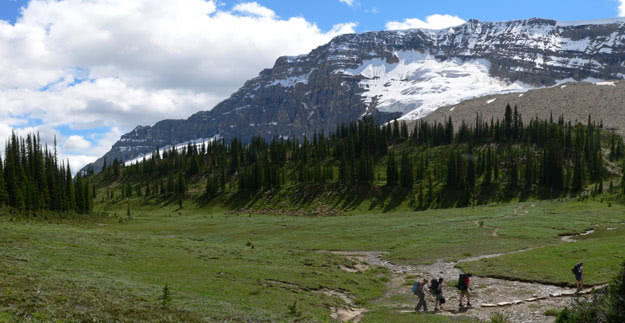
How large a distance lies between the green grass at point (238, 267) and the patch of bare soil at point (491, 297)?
1477mm

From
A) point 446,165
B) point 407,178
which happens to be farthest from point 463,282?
point 446,165

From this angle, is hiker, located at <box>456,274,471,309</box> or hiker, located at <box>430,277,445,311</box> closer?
hiker, located at <box>456,274,471,309</box>

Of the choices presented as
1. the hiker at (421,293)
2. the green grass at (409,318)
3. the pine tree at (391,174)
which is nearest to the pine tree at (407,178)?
the pine tree at (391,174)

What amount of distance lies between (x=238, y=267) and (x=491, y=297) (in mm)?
19152

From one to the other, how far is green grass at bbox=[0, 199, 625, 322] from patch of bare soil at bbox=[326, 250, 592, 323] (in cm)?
148

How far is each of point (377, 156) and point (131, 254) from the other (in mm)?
145643

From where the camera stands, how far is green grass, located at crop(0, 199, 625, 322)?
2086cm

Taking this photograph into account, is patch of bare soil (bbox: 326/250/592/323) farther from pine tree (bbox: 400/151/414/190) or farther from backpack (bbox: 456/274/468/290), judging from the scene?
pine tree (bbox: 400/151/414/190)

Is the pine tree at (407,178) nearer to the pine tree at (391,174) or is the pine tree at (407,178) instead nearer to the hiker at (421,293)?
the pine tree at (391,174)

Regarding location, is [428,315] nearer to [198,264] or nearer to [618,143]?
[198,264]

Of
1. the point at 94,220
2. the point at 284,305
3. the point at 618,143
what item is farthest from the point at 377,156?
the point at 284,305

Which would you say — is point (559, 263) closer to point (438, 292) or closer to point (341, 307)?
point (438, 292)

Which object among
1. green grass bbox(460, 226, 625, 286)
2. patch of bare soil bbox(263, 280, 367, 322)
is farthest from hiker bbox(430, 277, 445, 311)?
green grass bbox(460, 226, 625, 286)

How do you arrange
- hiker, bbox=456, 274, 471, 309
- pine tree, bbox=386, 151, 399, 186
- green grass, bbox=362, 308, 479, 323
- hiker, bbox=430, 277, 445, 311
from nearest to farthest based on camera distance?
1. green grass, bbox=362, 308, 479, 323
2. hiker, bbox=456, 274, 471, 309
3. hiker, bbox=430, 277, 445, 311
4. pine tree, bbox=386, 151, 399, 186
